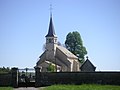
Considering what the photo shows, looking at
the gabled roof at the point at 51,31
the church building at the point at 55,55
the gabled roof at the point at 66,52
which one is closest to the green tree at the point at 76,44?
the gabled roof at the point at 66,52

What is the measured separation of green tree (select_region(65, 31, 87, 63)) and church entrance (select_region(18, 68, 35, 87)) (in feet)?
139

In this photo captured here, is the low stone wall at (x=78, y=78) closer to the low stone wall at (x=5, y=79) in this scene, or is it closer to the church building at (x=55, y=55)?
the low stone wall at (x=5, y=79)

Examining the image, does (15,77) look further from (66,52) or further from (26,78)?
(66,52)

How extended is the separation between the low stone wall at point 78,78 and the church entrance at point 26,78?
109 cm

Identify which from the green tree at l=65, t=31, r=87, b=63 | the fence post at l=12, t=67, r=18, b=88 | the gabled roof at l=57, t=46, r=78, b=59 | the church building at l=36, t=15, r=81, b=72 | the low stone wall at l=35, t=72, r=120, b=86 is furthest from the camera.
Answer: the green tree at l=65, t=31, r=87, b=63

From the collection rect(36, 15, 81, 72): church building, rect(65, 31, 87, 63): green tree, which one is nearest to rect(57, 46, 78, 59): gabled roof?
rect(36, 15, 81, 72): church building

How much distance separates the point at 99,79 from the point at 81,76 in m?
2.05

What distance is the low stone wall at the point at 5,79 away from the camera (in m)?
33.0

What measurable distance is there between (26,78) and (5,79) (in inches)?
98.3

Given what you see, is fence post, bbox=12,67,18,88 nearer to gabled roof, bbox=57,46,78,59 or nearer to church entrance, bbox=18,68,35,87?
church entrance, bbox=18,68,35,87

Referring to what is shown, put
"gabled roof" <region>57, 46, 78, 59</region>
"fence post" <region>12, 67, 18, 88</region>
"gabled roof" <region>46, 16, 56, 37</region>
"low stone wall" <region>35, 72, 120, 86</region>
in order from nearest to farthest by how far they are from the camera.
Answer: "fence post" <region>12, 67, 18, 88</region>
"low stone wall" <region>35, 72, 120, 86</region>
"gabled roof" <region>46, 16, 56, 37</region>
"gabled roof" <region>57, 46, 78, 59</region>

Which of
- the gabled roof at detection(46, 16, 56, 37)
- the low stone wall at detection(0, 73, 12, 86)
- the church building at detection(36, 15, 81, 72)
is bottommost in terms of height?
the low stone wall at detection(0, 73, 12, 86)

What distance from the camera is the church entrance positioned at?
33125 mm

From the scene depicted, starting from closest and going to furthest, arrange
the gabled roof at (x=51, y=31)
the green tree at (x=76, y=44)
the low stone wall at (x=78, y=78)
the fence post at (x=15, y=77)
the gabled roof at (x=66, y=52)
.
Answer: the fence post at (x=15, y=77) → the low stone wall at (x=78, y=78) → the gabled roof at (x=51, y=31) → the gabled roof at (x=66, y=52) → the green tree at (x=76, y=44)
